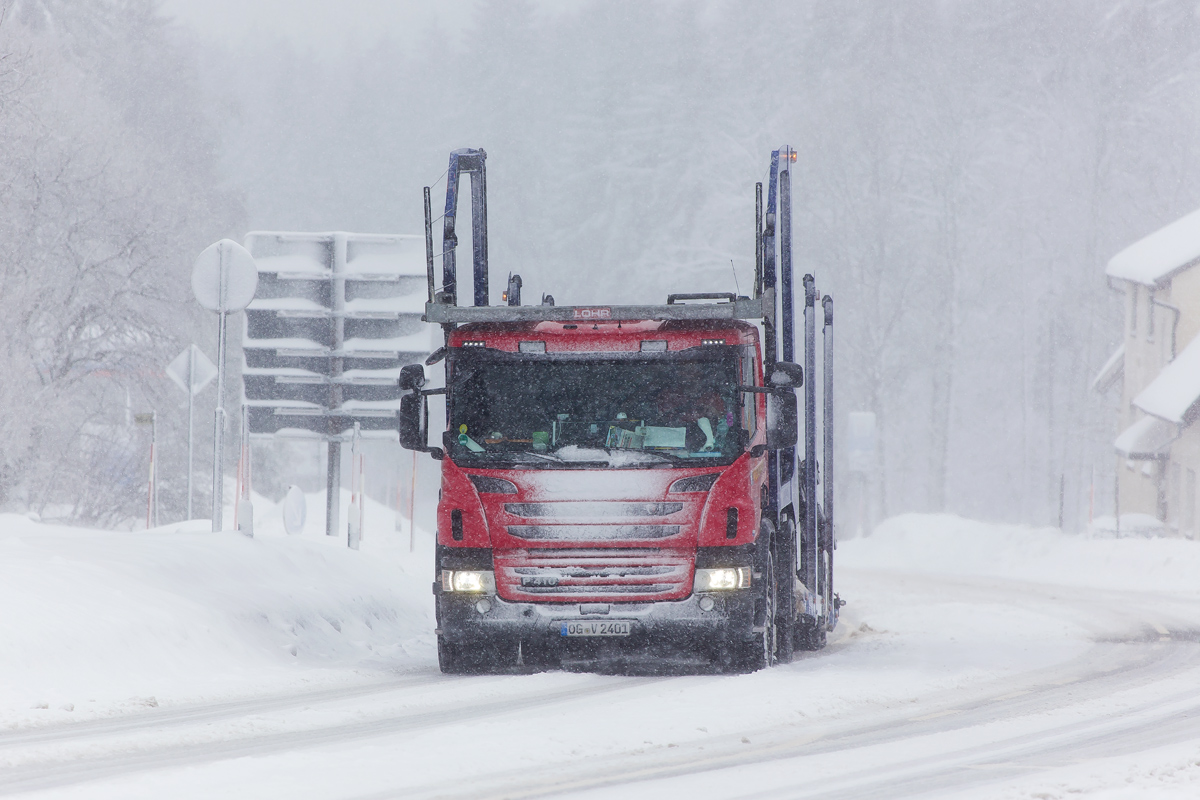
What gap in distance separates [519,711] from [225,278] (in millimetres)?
6824

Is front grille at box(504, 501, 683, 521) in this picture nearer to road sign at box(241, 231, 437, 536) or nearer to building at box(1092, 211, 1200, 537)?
road sign at box(241, 231, 437, 536)

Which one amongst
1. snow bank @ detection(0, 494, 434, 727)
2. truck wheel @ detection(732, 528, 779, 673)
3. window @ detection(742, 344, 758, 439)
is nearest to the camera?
snow bank @ detection(0, 494, 434, 727)

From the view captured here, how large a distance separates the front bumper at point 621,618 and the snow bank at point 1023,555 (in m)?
16.9

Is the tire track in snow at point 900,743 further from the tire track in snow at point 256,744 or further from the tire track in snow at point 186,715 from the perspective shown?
the tire track in snow at point 186,715

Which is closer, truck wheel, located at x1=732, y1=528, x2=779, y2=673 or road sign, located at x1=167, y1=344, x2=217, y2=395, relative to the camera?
truck wheel, located at x1=732, y1=528, x2=779, y2=673

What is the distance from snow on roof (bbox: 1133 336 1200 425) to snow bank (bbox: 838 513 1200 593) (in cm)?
436

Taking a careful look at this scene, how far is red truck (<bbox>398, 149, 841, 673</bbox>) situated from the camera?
1167 cm

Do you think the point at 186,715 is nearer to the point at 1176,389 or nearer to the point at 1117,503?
the point at 1176,389

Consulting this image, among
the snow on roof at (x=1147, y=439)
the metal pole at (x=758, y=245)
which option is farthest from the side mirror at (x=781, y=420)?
the snow on roof at (x=1147, y=439)

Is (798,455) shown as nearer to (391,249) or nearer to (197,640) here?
(197,640)

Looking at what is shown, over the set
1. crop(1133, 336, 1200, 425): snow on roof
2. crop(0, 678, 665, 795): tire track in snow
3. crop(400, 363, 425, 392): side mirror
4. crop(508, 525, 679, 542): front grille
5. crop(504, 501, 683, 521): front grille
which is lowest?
crop(0, 678, 665, 795): tire track in snow

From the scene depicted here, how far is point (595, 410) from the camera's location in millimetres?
11984

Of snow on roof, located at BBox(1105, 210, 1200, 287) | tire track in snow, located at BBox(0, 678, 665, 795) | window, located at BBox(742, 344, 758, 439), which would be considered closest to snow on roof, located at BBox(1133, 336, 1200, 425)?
snow on roof, located at BBox(1105, 210, 1200, 287)

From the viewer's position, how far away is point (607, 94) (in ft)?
274
